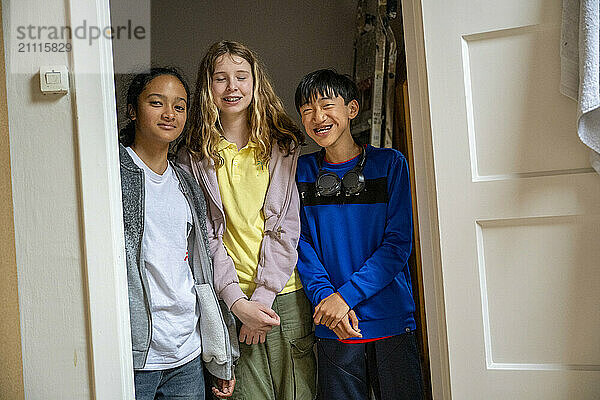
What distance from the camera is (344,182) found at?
2.05m

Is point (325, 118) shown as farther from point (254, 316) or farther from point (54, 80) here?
point (54, 80)

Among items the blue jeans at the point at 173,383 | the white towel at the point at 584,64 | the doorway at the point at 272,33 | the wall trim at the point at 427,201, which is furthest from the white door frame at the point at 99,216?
the doorway at the point at 272,33

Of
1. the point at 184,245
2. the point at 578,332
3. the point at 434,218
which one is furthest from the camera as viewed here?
the point at 184,245

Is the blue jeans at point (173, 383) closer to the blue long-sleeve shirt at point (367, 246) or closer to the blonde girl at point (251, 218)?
the blonde girl at point (251, 218)

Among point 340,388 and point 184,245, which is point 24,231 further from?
point 340,388

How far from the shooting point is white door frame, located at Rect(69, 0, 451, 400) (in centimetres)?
164

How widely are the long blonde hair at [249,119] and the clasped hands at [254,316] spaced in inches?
17.9

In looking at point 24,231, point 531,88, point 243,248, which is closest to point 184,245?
point 243,248

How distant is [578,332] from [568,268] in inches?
6.4

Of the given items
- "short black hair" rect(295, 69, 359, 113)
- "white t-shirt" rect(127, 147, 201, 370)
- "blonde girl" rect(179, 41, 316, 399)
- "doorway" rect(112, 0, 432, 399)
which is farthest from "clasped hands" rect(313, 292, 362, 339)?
"doorway" rect(112, 0, 432, 399)

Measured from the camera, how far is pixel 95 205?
1647 mm

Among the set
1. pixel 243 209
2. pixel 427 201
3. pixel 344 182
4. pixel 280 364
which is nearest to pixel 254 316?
pixel 280 364

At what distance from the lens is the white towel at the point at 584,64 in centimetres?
146

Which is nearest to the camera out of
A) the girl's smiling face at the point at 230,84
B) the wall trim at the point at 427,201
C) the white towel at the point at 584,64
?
the white towel at the point at 584,64
